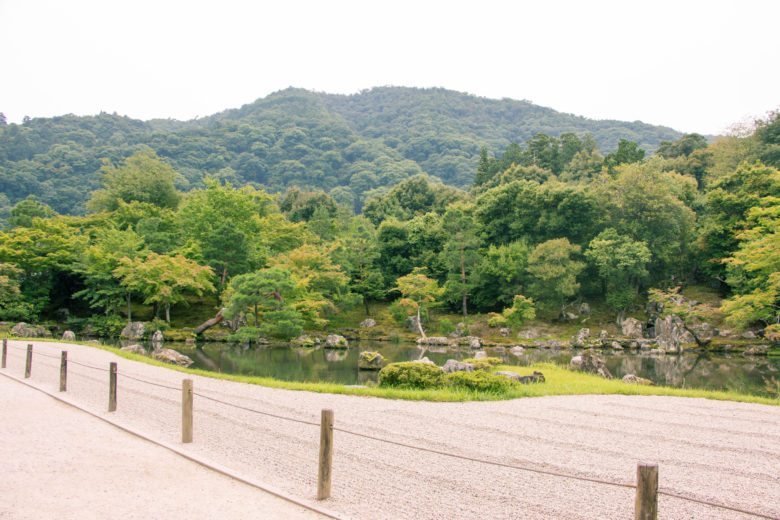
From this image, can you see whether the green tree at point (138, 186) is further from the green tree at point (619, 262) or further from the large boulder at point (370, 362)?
the green tree at point (619, 262)

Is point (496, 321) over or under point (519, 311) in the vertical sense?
under

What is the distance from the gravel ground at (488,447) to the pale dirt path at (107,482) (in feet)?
1.28

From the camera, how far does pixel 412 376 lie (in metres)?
11.1

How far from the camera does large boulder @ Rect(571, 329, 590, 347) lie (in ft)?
95.3

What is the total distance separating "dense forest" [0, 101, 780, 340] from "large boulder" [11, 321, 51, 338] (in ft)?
8.24

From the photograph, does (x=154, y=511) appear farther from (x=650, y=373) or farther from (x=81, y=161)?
(x=81, y=161)

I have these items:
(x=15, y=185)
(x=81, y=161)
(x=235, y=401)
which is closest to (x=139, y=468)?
(x=235, y=401)

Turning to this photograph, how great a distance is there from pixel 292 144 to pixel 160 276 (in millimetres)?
69963

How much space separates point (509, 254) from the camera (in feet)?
115

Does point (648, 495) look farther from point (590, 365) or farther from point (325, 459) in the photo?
point (590, 365)

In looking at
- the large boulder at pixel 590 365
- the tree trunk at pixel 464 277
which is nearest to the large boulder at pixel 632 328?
the tree trunk at pixel 464 277

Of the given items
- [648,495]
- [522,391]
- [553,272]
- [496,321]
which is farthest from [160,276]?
[648,495]

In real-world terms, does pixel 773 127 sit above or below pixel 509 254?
above

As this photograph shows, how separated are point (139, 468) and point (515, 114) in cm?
13884
